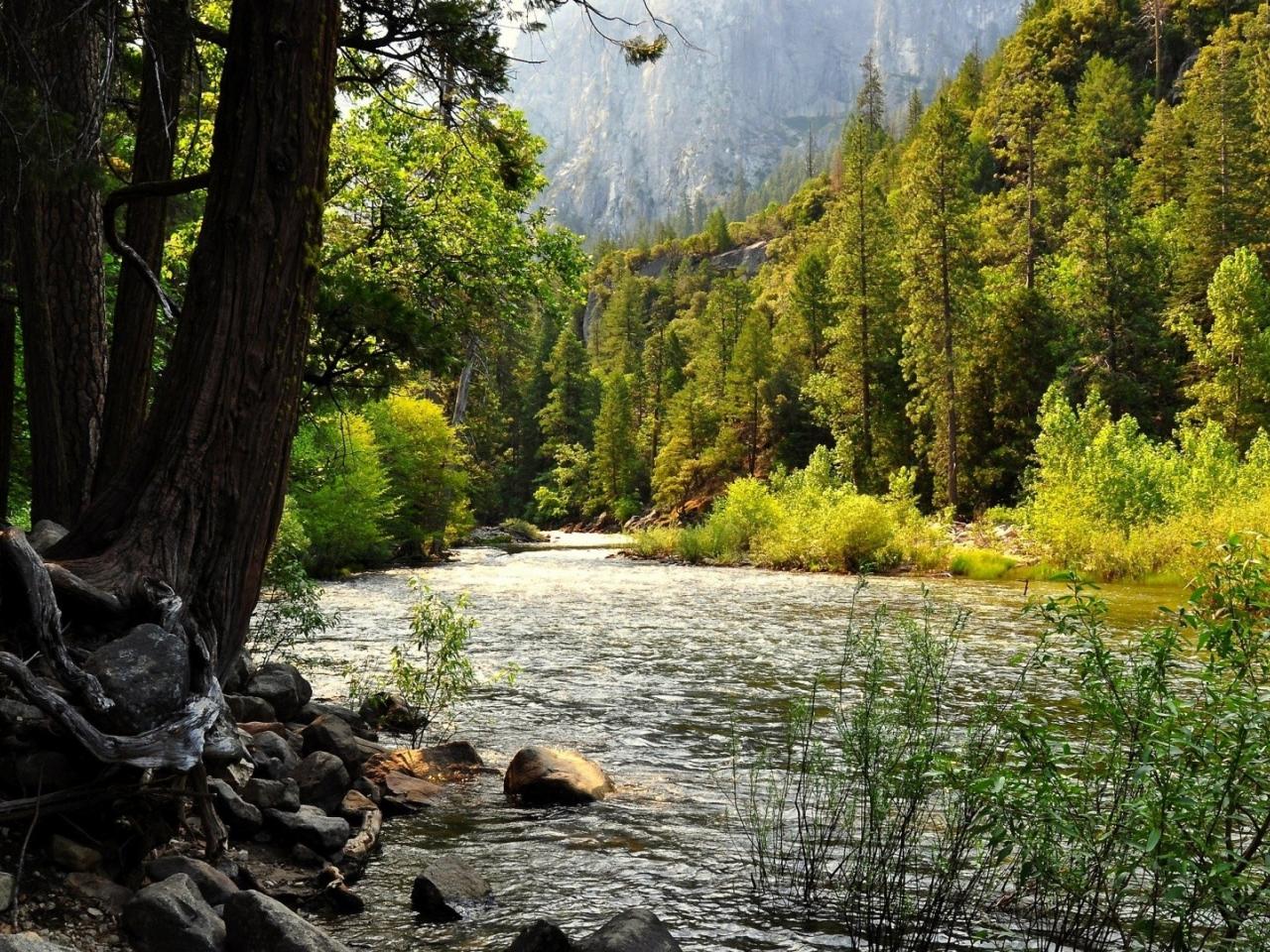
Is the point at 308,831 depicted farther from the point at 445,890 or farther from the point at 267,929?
the point at 267,929

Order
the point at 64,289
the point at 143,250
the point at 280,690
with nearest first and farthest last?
the point at 143,250, the point at 64,289, the point at 280,690

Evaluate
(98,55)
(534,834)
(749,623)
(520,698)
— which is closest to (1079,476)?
(749,623)

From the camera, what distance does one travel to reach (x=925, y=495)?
42594 mm

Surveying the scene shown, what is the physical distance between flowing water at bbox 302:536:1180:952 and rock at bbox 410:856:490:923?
11 cm

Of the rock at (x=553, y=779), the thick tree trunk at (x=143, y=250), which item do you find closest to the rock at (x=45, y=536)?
the thick tree trunk at (x=143, y=250)

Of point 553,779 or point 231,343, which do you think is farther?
point 553,779

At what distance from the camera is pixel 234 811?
16.8 ft

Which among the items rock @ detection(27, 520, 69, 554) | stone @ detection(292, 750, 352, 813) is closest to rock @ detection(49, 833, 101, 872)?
rock @ detection(27, 520, 69, 554)

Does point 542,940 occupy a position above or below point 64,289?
below

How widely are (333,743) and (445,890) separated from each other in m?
2.46

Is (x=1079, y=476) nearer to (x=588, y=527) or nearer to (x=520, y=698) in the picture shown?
(x=520, y=698)

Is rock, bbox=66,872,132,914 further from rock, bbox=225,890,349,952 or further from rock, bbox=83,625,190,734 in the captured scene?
rock, bbox=83,625,190,734

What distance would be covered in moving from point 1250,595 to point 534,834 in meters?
4.45

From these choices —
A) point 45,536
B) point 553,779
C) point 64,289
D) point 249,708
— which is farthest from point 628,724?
point 64,289
